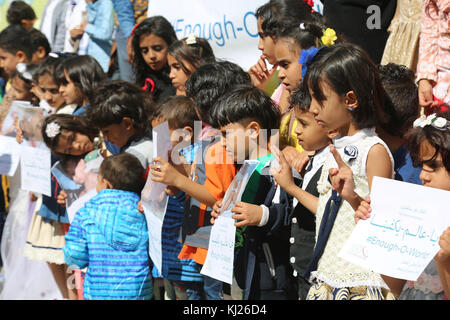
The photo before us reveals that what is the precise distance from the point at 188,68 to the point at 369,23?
1398mm

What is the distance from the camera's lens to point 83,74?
5.65 meters

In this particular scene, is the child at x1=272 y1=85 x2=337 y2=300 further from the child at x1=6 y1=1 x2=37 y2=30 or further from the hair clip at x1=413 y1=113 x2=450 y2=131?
the child at x1=6 y1=1 x2=37 y2=30

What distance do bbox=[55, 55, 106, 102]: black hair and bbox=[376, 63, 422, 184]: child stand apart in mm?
2834

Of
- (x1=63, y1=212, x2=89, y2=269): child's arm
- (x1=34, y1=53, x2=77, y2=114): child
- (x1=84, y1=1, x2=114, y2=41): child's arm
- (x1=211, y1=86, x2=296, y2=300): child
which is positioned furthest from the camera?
(x1=84, y1=1, x2=114, y2=41): child's arm

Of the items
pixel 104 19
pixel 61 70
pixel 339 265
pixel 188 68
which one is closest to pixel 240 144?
pixel 339 265

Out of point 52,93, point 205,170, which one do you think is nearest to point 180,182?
point 205,170

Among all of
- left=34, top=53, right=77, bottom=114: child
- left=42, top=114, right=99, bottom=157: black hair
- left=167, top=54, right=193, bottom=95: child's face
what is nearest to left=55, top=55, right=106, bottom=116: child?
left=34, top=53, right=77, bottom=114: child

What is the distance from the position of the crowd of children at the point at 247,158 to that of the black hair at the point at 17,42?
154 cm

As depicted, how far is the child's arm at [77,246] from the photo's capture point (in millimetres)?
4453

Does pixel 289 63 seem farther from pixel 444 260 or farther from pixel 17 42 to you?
pixel 17 42

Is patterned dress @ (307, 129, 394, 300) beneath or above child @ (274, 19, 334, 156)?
beneath

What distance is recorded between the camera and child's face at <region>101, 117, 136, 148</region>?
482 centimetres

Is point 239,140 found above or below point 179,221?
above

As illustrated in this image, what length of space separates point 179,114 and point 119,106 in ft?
2.29
